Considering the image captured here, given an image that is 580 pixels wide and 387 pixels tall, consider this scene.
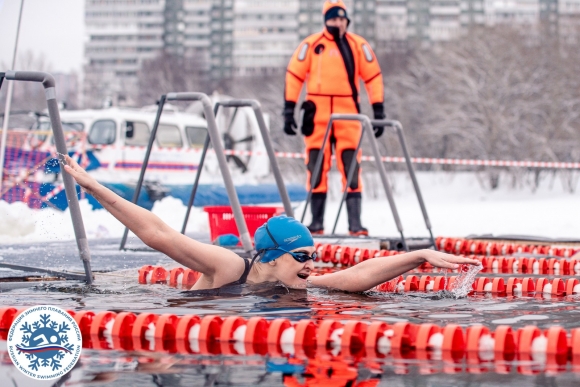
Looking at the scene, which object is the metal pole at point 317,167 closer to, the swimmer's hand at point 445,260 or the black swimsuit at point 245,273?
the black swimsuit at point 245,273

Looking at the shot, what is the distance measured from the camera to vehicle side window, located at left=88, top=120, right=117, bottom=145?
19719 mm

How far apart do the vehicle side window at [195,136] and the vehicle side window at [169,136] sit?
0.29 m

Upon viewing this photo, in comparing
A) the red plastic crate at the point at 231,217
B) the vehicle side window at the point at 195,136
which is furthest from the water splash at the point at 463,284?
the vehicle side window at the point at 195,136

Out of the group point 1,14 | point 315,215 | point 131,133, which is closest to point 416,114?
point 131,133

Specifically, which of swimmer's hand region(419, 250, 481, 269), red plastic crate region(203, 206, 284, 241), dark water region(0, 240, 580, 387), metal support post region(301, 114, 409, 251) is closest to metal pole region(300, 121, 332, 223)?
metal support post region(301, 114, 409, 251)

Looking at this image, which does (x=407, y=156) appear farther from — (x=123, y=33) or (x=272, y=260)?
(x=123, y=33)

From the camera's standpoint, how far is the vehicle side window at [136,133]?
19797 mm

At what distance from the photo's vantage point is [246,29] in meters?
111

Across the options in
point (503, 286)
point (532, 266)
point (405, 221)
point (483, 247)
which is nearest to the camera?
point (503, 286)

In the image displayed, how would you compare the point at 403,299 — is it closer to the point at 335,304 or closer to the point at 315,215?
the point at 335,304

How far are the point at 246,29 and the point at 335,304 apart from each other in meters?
108

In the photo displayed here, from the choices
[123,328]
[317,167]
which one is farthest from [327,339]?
[317,167]

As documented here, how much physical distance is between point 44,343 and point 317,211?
6441mm

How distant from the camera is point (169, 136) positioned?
21.3m
